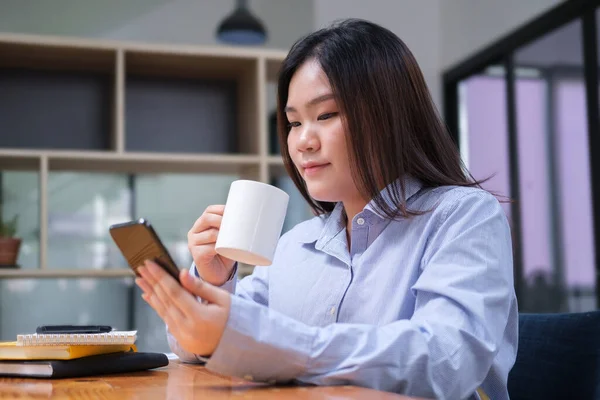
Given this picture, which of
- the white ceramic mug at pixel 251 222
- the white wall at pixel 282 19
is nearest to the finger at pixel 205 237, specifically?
the white ceramic mug at pixel 251 222

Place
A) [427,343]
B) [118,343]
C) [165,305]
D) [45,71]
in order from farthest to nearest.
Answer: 1. [45,71]
2. [118,343]
3. [427,343]
4. [165,305]

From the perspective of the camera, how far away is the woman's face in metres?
1.19

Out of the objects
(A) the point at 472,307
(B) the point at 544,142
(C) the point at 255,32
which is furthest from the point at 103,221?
(A) the point at 472,307

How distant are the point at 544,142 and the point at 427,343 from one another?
3360 mm

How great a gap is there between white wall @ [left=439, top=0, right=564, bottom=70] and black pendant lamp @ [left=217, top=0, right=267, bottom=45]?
1117mm

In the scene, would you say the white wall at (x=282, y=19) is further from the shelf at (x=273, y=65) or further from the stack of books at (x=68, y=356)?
the stack of books at (x=68, y=356)

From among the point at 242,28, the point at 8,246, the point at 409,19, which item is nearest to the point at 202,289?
the point at 8,246

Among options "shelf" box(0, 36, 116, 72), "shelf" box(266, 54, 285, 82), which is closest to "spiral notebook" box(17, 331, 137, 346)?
"shelf" box(0, 36, 116, 72)

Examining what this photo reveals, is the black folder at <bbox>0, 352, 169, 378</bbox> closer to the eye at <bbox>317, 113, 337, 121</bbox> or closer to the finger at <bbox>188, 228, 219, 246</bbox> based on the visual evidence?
the finger at <bbox>188, 228, 219, 246</bbox>

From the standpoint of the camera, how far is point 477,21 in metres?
4.37

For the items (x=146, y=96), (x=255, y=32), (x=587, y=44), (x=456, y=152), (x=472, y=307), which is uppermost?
(x=255, y=32)

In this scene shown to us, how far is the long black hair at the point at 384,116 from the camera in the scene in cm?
119

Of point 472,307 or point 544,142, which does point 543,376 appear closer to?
point 472,307

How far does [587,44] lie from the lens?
11.5 ft
